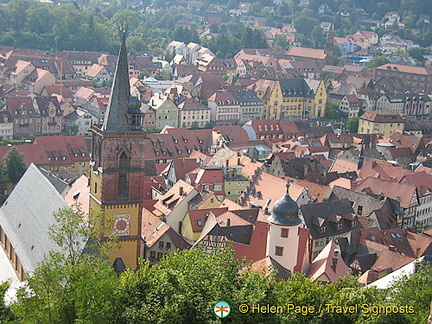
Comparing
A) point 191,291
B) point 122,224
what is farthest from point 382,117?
point 191,291

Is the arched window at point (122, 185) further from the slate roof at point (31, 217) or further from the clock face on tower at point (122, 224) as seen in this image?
the slate roof at point (31, 217)

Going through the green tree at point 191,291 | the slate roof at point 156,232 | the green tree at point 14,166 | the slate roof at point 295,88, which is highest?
the green tree at point 191,291

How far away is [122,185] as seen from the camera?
2007 inches

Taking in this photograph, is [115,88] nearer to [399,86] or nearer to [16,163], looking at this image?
[16,163]

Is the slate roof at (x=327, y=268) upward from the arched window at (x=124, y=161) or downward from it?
downward

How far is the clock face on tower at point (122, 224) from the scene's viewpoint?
167 ft

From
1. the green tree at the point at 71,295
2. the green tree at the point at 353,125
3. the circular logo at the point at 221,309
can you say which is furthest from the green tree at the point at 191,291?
the green tree at the point at 353,125

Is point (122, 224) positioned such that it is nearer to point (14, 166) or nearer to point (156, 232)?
point (156, 232)

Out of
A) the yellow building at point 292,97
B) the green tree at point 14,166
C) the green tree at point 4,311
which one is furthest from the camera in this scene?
the yellow building at point 292,97

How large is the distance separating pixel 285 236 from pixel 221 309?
67.2 feet

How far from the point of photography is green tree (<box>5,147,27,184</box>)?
85.7m

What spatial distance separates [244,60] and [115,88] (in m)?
146

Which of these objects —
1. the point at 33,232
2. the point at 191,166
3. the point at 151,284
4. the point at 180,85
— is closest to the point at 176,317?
the point at 151,284

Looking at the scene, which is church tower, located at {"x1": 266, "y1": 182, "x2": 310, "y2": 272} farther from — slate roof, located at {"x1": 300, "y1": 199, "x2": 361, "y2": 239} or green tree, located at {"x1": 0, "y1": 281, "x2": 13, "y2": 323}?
green tree, located at {"x1": 0, "y1": 281, "x2": 13, "y2": 323}
